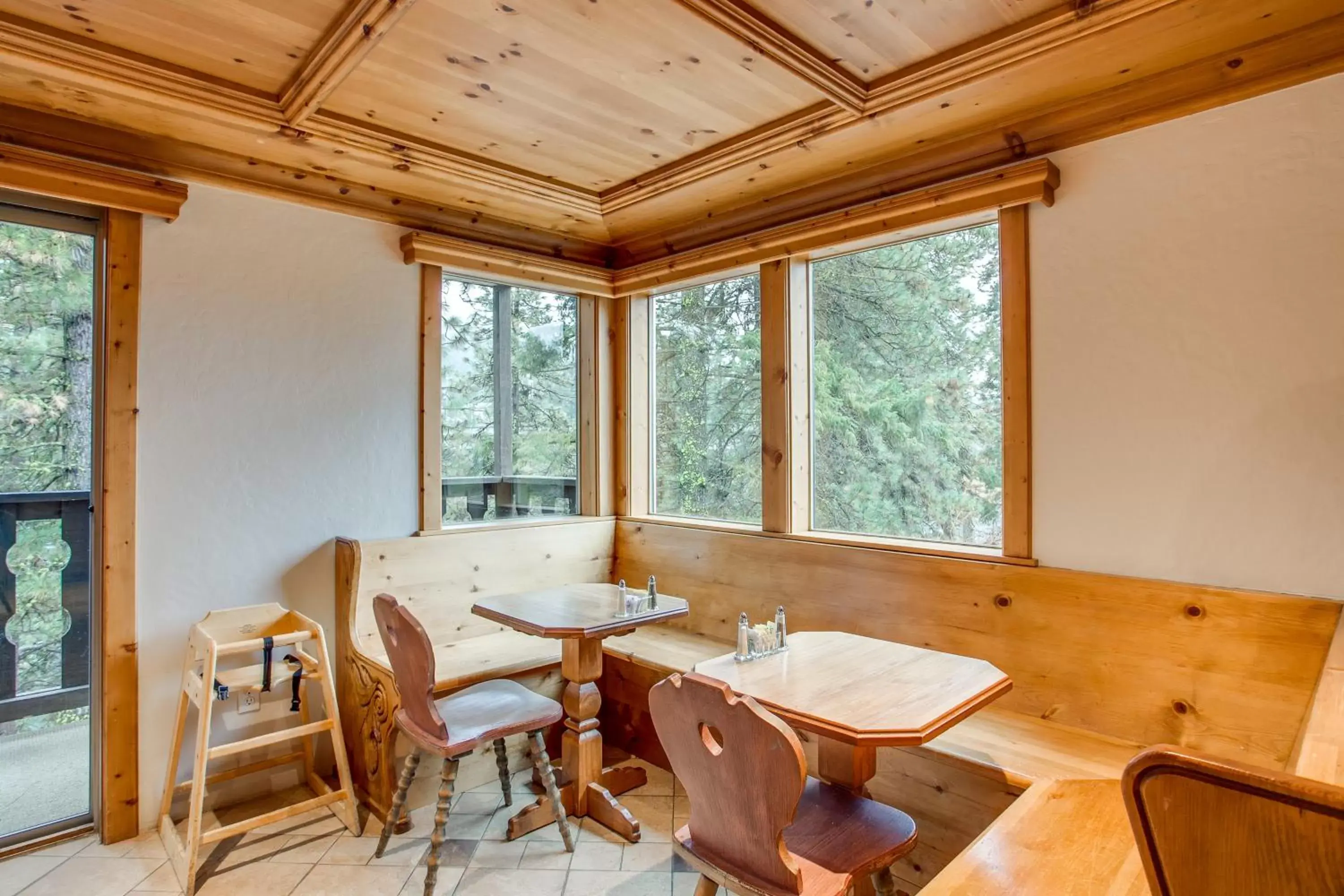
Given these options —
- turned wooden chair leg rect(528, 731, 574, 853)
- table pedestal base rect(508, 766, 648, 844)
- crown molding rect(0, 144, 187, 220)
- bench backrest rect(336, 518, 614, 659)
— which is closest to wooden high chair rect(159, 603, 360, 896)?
bench backrest rect(336, 518, 614, 659)

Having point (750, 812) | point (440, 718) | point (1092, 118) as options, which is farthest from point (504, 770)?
point (1092, 118)

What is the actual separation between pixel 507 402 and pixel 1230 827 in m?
3.22

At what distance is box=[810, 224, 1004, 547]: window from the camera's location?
260cm

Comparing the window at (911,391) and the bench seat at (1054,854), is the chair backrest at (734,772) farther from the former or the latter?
the window at (911,391)

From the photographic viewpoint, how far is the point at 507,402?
359 cm

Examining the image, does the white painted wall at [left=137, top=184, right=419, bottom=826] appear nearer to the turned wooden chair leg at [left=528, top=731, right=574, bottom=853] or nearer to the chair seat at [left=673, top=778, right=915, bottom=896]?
the turned wooden chair leg at [left=528, top=731, right=574, bottom=853]

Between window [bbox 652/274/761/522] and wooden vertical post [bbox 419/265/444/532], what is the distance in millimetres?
1146

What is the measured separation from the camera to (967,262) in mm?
2664

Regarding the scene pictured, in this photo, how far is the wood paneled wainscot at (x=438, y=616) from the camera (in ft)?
8.82

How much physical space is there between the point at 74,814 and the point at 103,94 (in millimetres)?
2404

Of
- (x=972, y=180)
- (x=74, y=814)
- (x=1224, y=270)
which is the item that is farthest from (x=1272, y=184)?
(x=74, y=814)

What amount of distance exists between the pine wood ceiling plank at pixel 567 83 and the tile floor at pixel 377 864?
2462mm

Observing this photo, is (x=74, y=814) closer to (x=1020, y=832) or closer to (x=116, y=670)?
(x=116, y=670)

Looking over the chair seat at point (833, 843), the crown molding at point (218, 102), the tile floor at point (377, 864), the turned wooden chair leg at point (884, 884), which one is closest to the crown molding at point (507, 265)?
the crown molding at point (218, 102)
